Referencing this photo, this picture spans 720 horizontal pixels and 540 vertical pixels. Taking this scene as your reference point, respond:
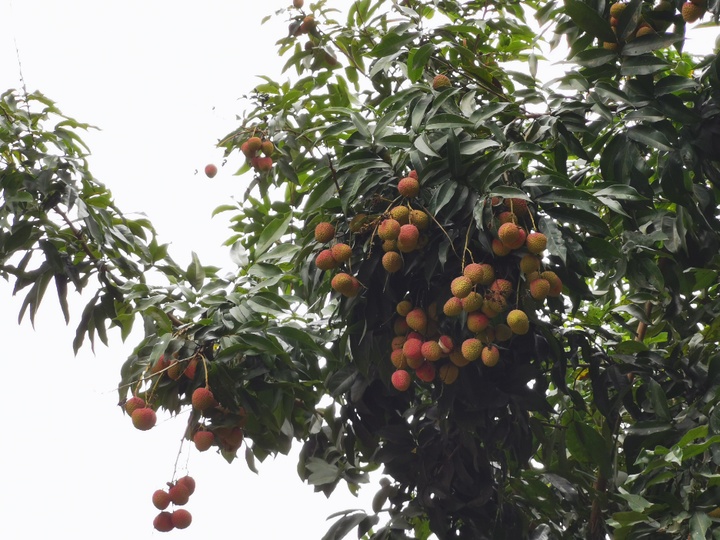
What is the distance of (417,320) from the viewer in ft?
5.21

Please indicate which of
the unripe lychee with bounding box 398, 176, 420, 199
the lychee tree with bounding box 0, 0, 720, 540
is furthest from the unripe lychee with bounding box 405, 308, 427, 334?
the unripe lychee with bounding box 398, 176, 420, 199

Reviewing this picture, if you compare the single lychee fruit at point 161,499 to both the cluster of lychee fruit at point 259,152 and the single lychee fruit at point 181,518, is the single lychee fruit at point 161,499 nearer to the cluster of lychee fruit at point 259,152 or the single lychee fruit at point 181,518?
the single lychee fruit at point 181,518

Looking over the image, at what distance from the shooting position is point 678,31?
174cm

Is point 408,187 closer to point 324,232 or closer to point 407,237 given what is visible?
point 407,237

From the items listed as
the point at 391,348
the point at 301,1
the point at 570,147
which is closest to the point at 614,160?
the point at 570,147

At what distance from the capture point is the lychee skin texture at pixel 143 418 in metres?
1.69

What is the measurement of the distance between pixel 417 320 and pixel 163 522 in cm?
77

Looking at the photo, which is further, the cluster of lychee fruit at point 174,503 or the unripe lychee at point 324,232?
A: the cluster of lychee fruit at point 174,503

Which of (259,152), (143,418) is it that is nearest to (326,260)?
(143,418)

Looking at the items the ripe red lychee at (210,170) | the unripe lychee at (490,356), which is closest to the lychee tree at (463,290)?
the unripe lychee at (490,356)

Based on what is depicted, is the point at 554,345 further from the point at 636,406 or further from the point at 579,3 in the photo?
the point at 579,3

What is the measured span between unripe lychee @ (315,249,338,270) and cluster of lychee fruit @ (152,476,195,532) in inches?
24.1

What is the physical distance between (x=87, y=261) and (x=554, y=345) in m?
1.14

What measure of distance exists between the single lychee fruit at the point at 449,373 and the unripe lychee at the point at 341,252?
292 mm
